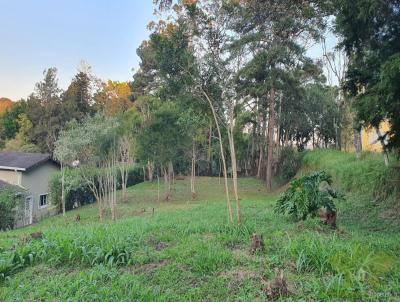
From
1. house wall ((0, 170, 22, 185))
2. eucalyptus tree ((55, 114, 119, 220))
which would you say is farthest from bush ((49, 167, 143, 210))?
house wall ((0, 170, 22, 185))

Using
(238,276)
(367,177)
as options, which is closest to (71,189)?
(367,177)

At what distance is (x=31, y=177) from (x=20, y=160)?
1.23 metres

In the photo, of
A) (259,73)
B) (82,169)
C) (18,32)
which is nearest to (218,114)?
(82,169)

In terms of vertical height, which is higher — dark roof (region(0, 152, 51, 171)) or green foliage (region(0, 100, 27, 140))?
green foliage (region(0, 100, 27, 140))

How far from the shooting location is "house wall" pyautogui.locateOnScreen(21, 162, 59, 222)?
20453mm

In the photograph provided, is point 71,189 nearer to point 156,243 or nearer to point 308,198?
point 156,243

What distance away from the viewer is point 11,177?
A: 798 inches

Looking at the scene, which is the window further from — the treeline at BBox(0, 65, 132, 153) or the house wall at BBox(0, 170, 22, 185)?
the treeline at BBox(0, 65, 132, 153)

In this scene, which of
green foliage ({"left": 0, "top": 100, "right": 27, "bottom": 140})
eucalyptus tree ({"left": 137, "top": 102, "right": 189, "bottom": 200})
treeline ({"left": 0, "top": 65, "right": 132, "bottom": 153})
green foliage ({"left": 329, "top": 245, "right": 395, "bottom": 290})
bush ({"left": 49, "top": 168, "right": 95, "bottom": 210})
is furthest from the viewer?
green foliage ({"left": 0, "top": 100, "right": 27, "bottom": 140})

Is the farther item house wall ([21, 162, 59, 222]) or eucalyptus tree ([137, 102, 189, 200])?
house wall ([21, 162, 59, 222])

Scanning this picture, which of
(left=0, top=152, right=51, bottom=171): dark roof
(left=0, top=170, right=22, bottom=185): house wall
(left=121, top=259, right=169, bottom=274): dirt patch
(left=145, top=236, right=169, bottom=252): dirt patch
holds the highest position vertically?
(left=0, top=152, right=51, bottom=171): dark roof

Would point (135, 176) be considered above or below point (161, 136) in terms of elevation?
below

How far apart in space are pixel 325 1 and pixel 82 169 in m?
12.5

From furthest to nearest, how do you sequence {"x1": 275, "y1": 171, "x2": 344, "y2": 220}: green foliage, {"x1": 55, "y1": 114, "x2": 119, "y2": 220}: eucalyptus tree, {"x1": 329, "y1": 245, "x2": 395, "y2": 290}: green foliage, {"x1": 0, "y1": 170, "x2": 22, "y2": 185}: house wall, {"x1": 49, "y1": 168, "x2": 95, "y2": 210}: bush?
{"x1": 0, "y1": 170, "x2": 22, "y2": 185}: house wall
{"x1": 49, "y1": 168, "x2": 95, "y2": 210}: bush
{"x1": 55, "y1": 114, "x2": 119, "y2": 220}: eucalyptus tree
{"x1": 275, "y1": 171, "x2": 344, "y2": 220}: green foliage
{"x1": 329, "y1": 245, "x2": 395, "y2": 290}: green foliage
